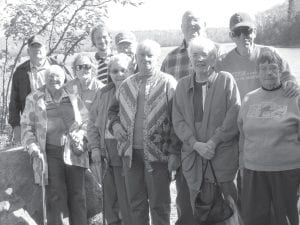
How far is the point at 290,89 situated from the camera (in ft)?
13.6

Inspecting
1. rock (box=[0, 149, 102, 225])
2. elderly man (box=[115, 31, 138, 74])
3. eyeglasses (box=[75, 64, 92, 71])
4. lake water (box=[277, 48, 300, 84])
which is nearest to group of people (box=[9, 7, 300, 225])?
eyeglasses (box=[75, 64, 92, 71])

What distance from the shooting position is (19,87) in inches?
236

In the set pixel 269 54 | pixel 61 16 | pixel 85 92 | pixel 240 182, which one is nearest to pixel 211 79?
pixel 269 54

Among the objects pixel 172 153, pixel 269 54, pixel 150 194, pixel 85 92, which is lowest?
pixel 150 194

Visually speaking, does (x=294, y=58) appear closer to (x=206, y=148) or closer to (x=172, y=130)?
(x=172, y=130)

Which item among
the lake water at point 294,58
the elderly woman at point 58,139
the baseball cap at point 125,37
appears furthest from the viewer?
the lake water at point 294,58

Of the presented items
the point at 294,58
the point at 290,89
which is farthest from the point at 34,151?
the point at 294,58

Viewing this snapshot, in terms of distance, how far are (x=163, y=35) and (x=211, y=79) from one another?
7.17m

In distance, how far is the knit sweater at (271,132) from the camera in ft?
13.4

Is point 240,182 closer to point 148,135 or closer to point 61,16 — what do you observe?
point 148,135

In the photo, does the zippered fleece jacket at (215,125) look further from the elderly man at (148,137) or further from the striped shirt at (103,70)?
the striped shirt at (103,70)

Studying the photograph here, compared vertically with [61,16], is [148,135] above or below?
below

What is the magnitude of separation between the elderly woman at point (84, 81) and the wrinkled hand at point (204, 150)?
1.55m

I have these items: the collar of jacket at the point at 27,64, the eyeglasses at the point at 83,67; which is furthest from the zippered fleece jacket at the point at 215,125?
the collar of jacket at the point at 27,64
